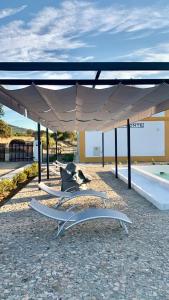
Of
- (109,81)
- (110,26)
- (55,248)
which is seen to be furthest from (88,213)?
(110,26)

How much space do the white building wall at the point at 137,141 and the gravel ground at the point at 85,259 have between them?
17.2m

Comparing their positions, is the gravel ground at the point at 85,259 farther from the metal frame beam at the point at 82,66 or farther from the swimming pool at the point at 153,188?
the metal frame beam at the point at 82,66

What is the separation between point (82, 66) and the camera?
4637 millimetres

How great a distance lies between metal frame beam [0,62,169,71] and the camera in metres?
4.55

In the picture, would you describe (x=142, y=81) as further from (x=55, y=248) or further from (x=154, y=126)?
(x=154, y=126)

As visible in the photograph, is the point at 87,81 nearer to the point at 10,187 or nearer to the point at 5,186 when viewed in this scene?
the point at 5,186

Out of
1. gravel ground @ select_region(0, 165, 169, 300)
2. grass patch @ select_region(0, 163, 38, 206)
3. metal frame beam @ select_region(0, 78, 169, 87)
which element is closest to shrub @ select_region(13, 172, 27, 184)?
grass patch @ select_region(0, 163, 38, 206)

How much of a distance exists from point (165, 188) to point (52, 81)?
656 centimetres

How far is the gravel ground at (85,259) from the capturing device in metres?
3.57

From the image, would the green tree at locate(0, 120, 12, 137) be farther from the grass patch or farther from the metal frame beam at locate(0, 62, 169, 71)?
the metal frame beam at locate(0, 62, 169, 71)

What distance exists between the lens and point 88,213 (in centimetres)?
550

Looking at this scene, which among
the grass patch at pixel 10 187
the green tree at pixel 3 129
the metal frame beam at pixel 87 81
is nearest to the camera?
the metal frame beam at pixel 87 81

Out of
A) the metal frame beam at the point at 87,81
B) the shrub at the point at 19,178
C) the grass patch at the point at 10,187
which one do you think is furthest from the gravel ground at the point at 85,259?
the shrub at the point at 19,178

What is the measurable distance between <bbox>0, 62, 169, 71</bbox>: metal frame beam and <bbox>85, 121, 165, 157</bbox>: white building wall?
19721 millimetres
